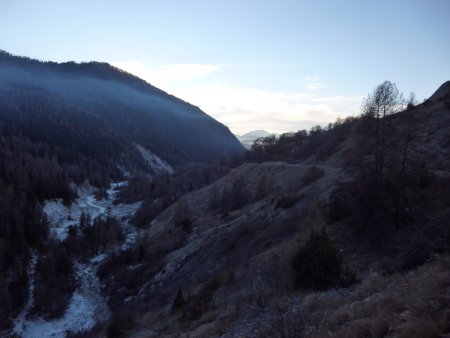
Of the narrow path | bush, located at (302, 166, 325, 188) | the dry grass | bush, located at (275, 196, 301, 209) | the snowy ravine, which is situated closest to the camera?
the dry grass

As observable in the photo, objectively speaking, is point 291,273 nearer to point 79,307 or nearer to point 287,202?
point 287,202

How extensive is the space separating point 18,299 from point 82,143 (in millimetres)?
145397

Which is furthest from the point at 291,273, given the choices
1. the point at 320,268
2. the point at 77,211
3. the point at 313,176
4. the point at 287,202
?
the point at 77,211

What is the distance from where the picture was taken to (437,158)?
27.8m

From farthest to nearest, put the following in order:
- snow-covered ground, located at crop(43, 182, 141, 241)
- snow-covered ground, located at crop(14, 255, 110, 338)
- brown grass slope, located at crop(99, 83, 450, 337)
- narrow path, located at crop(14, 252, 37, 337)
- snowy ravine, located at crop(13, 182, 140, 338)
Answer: snow-covered ground, located at crop(43, 182, 141, 241)
narrow path, located at crop(14, 252, 37, 337)
snowy ravine, located at crop(13, 182, 140, 338)
snow-covered ground, located at crop(14, 255, 110, 338)
brown grass slope, located at crop(99, 83, 450, 337)

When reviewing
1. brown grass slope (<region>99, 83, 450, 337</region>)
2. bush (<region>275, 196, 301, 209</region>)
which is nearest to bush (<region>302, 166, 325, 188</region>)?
brown grass slope (<region>99, 83, 450, 337</region>)

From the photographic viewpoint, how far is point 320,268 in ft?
45.0

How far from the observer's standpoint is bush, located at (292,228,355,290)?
13500mm

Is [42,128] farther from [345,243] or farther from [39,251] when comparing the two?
[345,243]

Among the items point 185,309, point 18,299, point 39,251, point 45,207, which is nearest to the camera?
point 185,309

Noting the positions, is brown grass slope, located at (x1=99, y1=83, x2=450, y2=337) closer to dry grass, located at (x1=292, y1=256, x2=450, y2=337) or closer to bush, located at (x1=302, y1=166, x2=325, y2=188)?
dry grass, located at (x1=292, y1=256, x2=450, y2=337)

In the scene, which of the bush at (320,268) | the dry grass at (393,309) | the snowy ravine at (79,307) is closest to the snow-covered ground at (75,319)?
the snowy ravine at (79,307)

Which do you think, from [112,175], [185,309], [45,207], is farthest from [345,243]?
[112,175]

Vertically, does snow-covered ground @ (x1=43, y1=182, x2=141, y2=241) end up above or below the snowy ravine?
above
